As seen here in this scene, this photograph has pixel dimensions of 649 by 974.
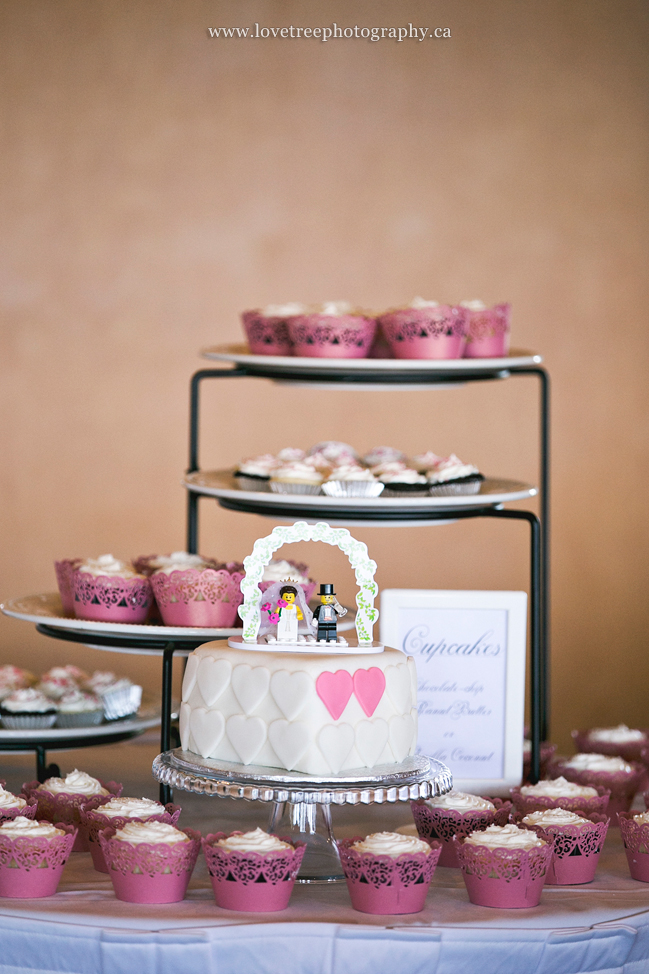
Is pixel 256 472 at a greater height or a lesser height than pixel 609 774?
greater

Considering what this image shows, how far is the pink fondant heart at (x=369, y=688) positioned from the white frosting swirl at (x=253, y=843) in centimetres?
26

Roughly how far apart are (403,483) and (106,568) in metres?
0.67

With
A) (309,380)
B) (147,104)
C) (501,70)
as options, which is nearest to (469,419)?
(501,70)

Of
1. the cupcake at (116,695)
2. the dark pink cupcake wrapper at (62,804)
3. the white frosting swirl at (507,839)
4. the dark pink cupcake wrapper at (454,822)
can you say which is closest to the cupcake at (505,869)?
the white frosting swirl at (507,839)

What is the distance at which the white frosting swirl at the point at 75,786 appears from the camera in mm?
2326

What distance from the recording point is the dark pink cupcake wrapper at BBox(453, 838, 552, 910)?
1912 millimetres

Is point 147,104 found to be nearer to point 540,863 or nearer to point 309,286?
point 309,286

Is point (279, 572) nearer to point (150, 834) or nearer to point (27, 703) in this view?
point (27, 703)

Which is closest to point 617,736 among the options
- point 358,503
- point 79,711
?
point 358,503

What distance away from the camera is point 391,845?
6.28 ft

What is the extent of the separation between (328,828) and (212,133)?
A: 10.4 ft

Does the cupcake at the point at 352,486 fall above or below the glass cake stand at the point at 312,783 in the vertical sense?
above

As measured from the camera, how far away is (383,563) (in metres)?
4.88

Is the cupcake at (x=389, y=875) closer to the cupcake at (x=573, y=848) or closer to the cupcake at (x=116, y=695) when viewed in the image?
the cupcake at (x=573, y=848)
